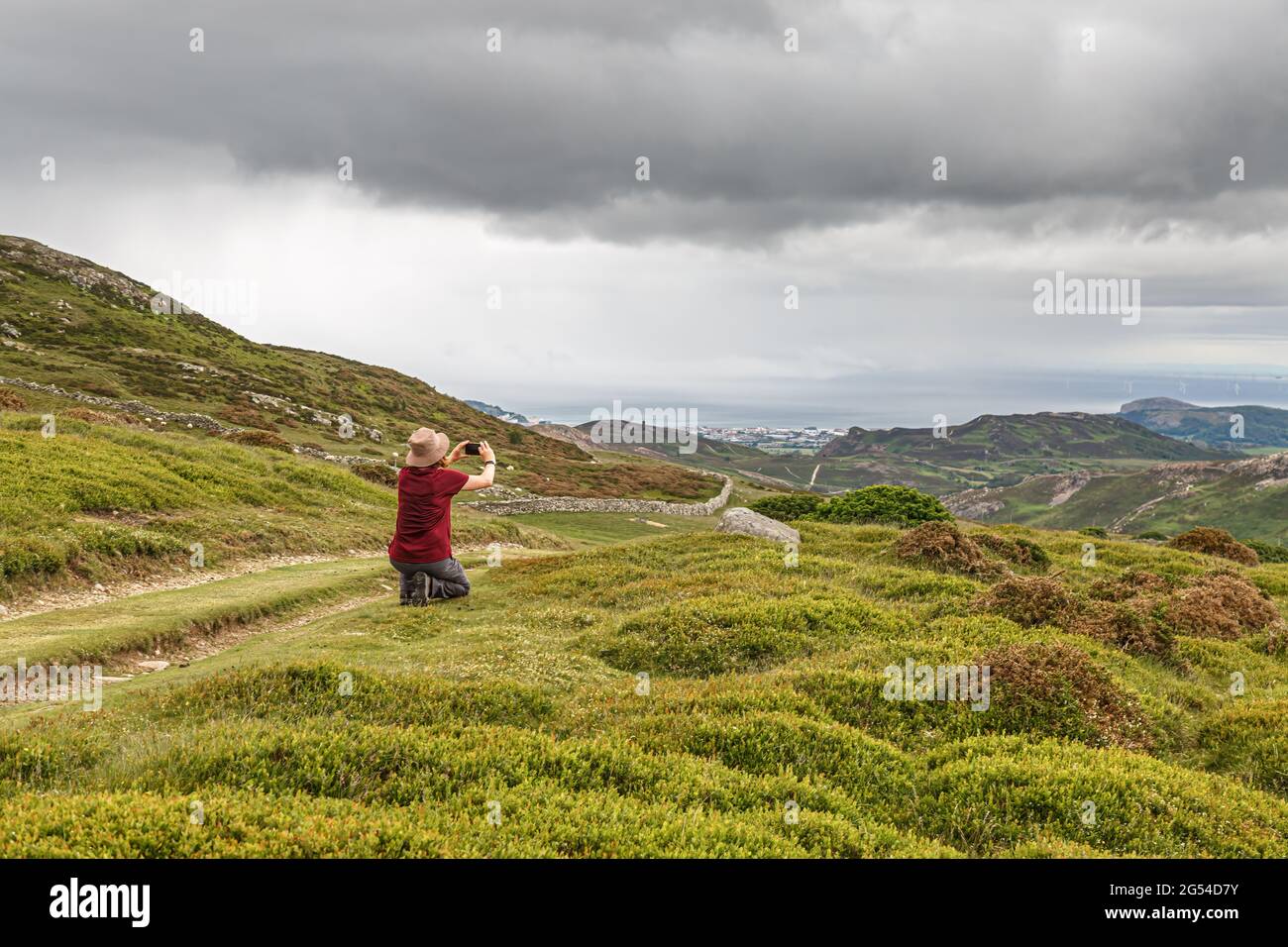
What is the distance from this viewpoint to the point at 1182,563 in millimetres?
30156

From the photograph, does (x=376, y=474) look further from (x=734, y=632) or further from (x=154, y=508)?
(x=734, y=632)

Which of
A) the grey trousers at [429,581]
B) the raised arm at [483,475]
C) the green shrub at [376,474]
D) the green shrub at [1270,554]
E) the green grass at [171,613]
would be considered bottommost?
the green shrub at [1270,554]

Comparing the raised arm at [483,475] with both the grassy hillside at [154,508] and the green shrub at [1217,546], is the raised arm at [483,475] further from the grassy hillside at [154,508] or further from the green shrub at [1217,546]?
the green shrub at [1217,546]

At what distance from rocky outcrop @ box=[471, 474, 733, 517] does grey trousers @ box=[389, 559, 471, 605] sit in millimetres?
43498

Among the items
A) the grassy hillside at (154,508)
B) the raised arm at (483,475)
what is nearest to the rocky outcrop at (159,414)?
the grassy hillside at (154,508)

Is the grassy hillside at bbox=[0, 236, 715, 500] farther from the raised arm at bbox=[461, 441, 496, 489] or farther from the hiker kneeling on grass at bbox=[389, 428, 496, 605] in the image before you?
the raised arm at bbox=[461, 441, 496, 489]

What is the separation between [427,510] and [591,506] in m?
58.8

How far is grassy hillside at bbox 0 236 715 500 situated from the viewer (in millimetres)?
84438

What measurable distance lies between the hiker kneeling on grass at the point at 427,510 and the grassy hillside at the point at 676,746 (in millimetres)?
2476

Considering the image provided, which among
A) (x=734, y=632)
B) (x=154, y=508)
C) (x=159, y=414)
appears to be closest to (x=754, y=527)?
(x=734, y=632)

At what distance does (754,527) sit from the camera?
34.0m

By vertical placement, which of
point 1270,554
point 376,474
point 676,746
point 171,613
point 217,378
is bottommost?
point 1270,554

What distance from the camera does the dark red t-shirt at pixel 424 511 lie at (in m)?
19.2

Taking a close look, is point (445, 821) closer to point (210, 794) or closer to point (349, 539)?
point (210, 794)
